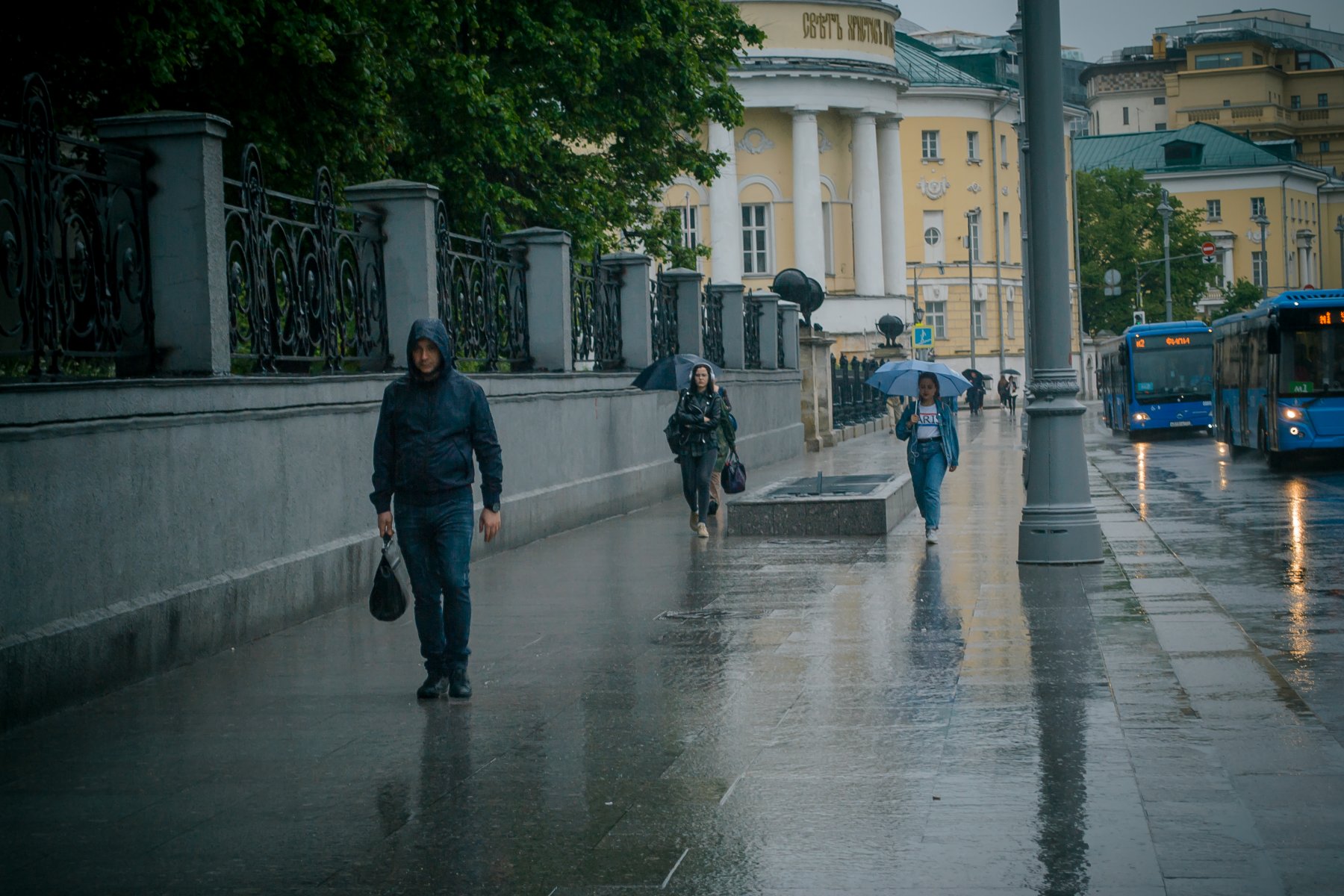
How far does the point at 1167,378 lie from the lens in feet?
158

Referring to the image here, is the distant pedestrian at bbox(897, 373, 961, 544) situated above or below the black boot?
above

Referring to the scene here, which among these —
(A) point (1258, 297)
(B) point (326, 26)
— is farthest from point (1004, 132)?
(B) point (326, 26)

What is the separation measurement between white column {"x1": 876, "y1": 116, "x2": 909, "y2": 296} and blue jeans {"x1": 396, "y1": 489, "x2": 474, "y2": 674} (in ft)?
242

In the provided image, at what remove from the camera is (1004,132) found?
3573 inches

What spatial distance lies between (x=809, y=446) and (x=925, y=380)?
22.9m

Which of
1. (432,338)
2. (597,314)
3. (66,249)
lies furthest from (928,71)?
(432,338)

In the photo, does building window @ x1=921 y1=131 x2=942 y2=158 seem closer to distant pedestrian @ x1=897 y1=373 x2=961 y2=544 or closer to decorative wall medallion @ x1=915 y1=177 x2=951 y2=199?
decorative wall medallion @ x1=915 y1=177 x2=951 y2=199

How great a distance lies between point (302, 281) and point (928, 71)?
79181 mm

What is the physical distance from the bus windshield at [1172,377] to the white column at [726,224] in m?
29.9

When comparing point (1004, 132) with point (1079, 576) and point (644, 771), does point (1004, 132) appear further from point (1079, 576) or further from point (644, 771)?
point (644, 771)

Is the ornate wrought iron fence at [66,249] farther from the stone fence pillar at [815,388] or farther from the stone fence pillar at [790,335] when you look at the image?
the stone fence pillar at [815,388]

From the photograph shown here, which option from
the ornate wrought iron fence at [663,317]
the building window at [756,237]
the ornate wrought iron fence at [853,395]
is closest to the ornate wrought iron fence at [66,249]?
the ornate wrought iron fence at [663,317]

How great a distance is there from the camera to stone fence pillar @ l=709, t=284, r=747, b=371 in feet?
103

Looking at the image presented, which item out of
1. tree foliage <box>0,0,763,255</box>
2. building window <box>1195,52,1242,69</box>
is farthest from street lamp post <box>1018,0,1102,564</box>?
building window <box>1195,52,1242,69</box>
